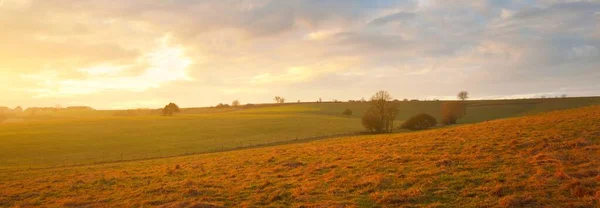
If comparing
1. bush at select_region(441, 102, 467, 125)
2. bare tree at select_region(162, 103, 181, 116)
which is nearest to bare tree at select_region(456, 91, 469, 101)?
bush at select_region(441, 102, 467, 125)

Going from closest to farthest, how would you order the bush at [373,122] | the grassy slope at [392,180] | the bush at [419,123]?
the grassy slope at [392,180] → the bush at [373,122] → the bush at [419,123]

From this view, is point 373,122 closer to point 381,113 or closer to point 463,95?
point 381,113

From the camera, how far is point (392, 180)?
15.2 metres

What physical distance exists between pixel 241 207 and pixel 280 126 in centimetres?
6071

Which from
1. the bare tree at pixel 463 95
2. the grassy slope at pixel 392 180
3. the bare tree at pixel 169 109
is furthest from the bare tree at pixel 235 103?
the grassy slope at pixel 392 180

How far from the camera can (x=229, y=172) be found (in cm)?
2162

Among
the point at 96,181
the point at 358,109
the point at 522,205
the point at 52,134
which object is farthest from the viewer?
the point at 358,109

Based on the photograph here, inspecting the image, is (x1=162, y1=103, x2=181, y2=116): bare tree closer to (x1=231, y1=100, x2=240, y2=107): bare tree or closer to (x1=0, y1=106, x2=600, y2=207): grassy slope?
(x1=231, y1=100, x2=240, y2=107): bare tree

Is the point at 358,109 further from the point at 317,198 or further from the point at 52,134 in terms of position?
the point at 317,198

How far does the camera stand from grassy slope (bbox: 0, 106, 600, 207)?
12.1 metres

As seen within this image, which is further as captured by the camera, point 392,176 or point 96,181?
point 96,181

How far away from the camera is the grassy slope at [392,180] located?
12125 mm

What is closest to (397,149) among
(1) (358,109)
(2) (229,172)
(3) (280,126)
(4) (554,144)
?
(4) (554,144)

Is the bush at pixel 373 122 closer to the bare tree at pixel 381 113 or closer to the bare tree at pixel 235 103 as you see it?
the bare tree at pixel 381 113
